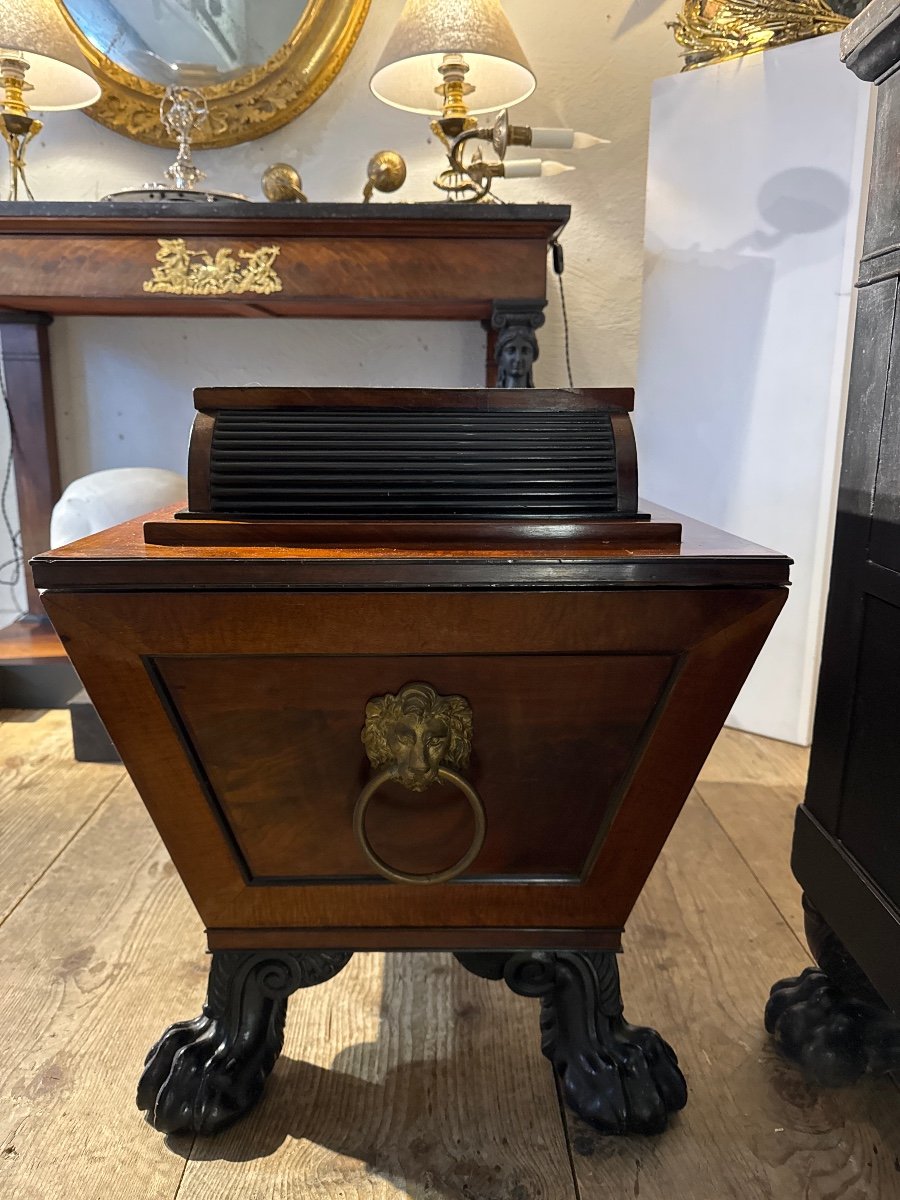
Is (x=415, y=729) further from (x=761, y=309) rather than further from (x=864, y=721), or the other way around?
(x=761, y=309)

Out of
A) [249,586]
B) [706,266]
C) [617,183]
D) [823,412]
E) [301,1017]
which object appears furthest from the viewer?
[617,183]

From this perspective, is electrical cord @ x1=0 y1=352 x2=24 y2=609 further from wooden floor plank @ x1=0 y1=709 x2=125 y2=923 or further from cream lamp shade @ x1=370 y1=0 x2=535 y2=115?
cream lamp shade @ x1=370 y1=0 x2=535 y2=115

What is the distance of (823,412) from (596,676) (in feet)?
3.99

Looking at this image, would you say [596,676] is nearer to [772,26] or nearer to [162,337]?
[772,26]

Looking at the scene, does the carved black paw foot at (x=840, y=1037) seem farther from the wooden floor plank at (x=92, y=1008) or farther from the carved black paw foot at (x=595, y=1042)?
the wooden floor plank at (x=92, y=1008)

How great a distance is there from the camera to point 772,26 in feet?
5.65

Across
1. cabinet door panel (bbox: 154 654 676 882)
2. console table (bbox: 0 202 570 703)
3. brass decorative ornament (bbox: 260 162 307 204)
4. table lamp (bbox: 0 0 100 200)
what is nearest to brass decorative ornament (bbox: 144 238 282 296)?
console table (bbox: 0 202 570 703)

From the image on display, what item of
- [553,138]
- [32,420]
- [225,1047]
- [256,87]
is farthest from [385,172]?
[225,1047]

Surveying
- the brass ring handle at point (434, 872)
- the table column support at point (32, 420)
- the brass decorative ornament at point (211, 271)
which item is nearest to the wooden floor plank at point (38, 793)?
the table column support at point (32, 420)

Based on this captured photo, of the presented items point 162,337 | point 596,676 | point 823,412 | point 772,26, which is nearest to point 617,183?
point 772,26

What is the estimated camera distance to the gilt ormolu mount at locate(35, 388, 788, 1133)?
67 centimetres

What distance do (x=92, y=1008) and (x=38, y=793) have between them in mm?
675

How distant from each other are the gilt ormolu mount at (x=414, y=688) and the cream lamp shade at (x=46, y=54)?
1.51 metres

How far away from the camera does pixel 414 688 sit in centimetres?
71
